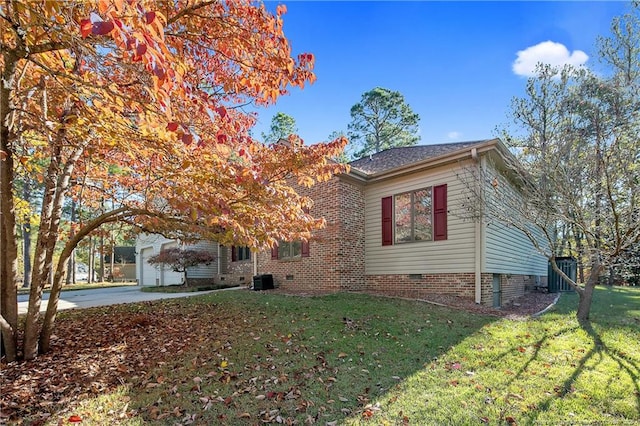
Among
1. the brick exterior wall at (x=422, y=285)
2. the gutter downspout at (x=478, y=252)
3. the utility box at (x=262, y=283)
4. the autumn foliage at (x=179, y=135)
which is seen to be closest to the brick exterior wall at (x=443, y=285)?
the brick exterior wall at (x=422, y=285)

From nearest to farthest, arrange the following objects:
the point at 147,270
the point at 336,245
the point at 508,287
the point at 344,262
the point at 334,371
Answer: the point at 334,371, the point at 508,287, the point at 336,245, the point at 344,262, the point at 147,270

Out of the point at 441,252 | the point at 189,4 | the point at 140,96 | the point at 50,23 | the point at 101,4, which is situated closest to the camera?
the point at 101,4

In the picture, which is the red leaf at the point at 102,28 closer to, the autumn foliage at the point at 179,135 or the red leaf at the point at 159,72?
the red leaf at the point at 159,72

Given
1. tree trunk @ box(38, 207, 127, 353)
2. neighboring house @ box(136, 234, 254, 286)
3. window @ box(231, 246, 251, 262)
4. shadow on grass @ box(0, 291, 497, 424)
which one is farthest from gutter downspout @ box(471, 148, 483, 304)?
window @ box(231, 246, 251, 262)

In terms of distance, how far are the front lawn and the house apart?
2190 mm

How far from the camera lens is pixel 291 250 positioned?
12078 mm

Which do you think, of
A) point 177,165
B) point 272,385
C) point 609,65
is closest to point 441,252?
point 609,65

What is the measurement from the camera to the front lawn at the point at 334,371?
3.58 m

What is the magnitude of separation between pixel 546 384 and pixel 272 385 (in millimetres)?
3263

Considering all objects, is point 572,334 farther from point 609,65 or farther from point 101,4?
point 101,4

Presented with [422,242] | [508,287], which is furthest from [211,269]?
[508,287]

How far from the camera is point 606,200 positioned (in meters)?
6.23

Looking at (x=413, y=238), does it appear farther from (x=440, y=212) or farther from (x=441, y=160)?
(x=441, y=160)

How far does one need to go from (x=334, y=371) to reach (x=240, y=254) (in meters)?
11.7
